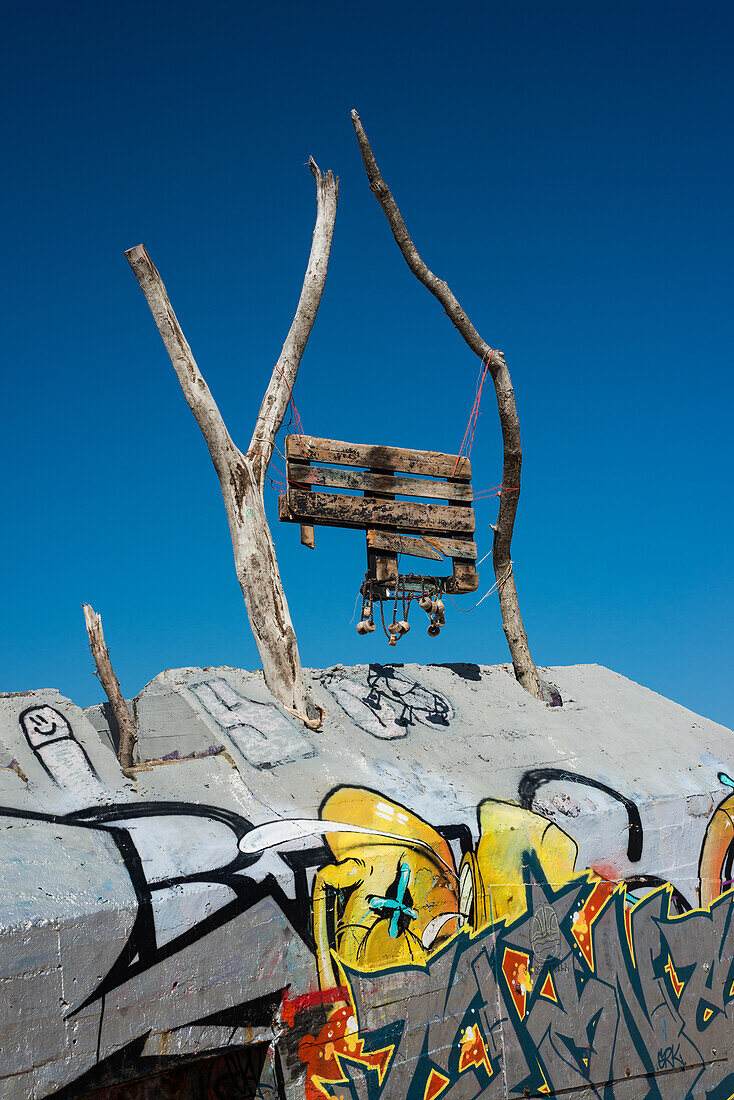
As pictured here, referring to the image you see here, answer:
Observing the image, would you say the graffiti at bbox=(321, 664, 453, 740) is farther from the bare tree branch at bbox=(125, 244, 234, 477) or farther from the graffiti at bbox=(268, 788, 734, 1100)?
the bare tree branch at bbox=(125, 244, 234, 477)

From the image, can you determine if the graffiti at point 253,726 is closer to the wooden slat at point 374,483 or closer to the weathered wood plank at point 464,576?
the wooden slat at point 374,483

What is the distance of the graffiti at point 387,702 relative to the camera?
794 cm

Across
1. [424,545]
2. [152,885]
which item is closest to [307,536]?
[424,545]

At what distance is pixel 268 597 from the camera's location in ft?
26.4

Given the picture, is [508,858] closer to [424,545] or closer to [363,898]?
[363,898]

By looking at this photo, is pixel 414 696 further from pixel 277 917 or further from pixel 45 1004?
pixel 45 1004

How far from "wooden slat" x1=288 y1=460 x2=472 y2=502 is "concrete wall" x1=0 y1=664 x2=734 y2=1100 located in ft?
6.75

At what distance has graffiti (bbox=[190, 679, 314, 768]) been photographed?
6906 mm

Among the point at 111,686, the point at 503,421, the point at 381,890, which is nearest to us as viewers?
the point at 381,890

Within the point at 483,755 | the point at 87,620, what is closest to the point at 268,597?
the point at 87,620

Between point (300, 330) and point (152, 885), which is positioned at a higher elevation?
point (300, 330)

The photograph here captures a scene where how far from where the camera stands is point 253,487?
27.1 feet

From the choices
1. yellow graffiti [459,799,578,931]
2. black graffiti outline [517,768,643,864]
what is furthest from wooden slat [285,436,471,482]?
yellow graffiti [459,799,578,931]

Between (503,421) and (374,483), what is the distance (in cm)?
189
